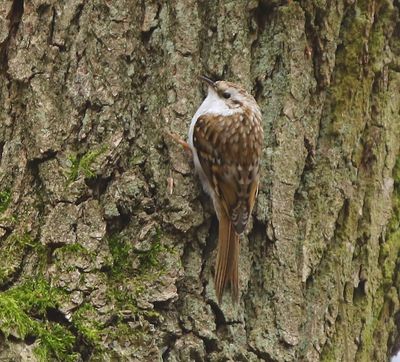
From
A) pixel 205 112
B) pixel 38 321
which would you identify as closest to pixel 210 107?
pixel 205 112

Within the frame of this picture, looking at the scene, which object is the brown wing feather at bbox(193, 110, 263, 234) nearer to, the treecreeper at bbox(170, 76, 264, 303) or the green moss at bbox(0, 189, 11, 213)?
the treecreeper at bbox(170, 76, 264, 303)

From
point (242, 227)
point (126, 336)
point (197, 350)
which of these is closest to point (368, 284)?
point (242, 227)

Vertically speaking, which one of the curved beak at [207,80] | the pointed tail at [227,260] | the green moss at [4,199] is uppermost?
the curved beak at [207,80]

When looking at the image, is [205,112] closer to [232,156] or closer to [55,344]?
[232,156]

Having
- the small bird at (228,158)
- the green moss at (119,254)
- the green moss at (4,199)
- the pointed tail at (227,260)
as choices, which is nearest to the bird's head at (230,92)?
the small bird at (228,158)

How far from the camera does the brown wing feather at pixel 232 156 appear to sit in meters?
2.60

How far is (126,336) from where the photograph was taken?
2.22m

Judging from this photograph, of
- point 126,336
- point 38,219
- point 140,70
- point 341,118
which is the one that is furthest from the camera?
point 341,118

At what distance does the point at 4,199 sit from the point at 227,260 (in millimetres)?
623

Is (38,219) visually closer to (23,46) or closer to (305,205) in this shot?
(23,46)

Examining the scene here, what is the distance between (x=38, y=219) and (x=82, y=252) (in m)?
0.18

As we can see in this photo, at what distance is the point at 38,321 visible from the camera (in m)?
2.20

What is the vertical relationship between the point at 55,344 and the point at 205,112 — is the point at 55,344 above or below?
below

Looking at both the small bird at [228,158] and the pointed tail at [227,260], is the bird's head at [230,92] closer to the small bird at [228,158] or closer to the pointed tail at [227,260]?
the small bird at [228,158]
